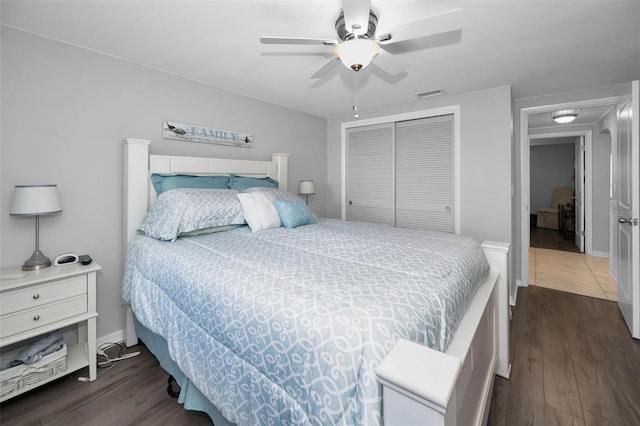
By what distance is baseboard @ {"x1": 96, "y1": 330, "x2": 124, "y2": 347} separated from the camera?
230cm

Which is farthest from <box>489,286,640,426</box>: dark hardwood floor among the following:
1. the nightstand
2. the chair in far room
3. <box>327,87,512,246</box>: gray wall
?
the chair in far room

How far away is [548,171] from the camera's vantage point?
7.96 metres

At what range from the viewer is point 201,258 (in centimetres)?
161

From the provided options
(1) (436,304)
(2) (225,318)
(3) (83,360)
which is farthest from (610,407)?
(3) (83,360)

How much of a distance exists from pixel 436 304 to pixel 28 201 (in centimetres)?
236

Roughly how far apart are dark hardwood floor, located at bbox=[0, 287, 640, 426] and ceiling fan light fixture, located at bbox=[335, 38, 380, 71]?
2.18 metres

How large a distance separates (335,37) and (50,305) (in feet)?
8.33

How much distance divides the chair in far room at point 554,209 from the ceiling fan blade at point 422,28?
25.8 ft

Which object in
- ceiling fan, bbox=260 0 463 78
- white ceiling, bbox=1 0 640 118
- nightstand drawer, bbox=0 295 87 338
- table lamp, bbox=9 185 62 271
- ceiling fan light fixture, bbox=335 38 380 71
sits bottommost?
nightstand drawer, bbox=0 295 87 338

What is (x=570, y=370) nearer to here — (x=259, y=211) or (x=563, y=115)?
(x=259, y=211)

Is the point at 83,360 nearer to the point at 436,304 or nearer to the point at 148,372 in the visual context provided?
the point at 148,372

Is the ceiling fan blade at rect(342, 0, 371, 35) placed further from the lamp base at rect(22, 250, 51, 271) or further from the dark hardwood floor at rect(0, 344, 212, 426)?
the lamp base at rect(22, 250, 51, 271)

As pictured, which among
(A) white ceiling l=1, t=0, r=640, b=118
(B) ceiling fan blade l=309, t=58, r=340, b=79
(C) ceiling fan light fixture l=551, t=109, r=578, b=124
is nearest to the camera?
(A) white ceiling l=1, t=0, r=640, b=118

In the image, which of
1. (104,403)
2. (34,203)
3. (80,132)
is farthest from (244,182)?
(104,403)
